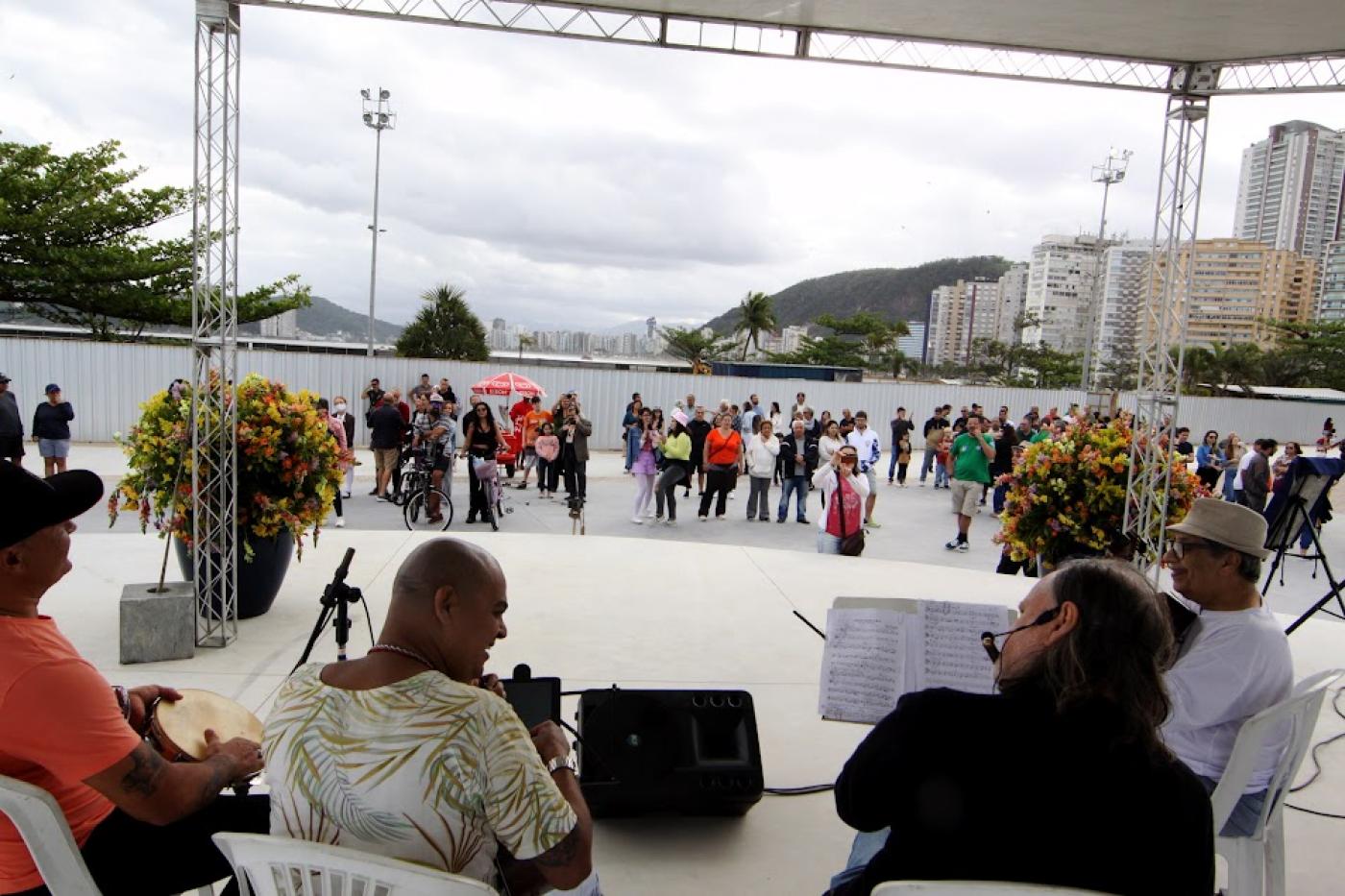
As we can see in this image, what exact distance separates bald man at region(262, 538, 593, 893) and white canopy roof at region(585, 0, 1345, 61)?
4.81 meters

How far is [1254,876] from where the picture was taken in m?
2.58

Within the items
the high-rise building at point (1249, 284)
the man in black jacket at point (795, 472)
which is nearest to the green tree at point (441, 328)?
the man in black jacket at point (795, 472)

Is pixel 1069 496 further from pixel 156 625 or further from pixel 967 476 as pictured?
pixel 156 625

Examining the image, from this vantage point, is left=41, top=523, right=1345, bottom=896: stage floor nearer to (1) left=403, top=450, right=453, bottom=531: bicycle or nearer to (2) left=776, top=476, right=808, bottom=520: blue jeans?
(1) left=403, top=450, right=453, bottom=531: bicycle

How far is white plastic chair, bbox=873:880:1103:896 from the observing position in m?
1.42

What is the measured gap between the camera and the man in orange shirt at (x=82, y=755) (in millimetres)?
1693

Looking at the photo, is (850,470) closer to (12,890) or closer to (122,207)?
(12,890)

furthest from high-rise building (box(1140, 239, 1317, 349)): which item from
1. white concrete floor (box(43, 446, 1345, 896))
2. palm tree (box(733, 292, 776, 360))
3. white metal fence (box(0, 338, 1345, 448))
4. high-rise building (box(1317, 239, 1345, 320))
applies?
white concrete floor (box(43, 446, 1345, 896))

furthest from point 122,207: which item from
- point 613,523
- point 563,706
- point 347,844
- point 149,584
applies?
point 347,844

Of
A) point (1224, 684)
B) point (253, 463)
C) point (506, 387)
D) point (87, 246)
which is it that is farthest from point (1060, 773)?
point (87, 246)

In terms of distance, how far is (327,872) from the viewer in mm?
1439

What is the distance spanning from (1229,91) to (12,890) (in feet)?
23.0

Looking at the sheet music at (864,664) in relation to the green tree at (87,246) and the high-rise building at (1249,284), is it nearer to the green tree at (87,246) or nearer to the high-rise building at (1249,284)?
the green tree at (87,246)

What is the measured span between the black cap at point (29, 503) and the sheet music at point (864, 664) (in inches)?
78.3
